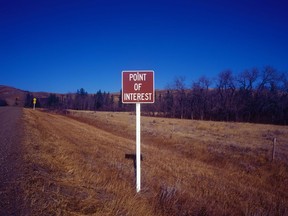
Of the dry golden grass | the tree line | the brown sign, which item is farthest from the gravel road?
the tree line

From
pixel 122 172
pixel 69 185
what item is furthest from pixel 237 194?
pixel 69 185

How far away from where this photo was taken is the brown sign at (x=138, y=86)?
22.7 ft

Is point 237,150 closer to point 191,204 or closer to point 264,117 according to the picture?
point 191,204

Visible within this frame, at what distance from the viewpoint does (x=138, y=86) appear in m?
6.95

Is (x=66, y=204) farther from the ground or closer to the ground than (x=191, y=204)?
farther from the ground

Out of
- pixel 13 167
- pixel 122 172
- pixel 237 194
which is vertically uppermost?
pixel 13 167

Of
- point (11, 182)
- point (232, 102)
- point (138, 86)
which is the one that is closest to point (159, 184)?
point (138, 86)

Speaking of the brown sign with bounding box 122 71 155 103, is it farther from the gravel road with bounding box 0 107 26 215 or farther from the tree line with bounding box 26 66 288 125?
the tree line with bounding box 26 66 288 125

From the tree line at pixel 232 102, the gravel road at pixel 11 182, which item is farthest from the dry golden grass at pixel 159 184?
the tree line at pixel 232 102

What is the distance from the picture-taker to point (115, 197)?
545cm

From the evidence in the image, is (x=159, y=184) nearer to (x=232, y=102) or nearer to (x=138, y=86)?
(x=138, y=86)

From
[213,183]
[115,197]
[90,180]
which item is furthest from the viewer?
[213,183]

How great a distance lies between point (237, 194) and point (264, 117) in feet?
221

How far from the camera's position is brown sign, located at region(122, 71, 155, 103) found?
6922 millimetres
